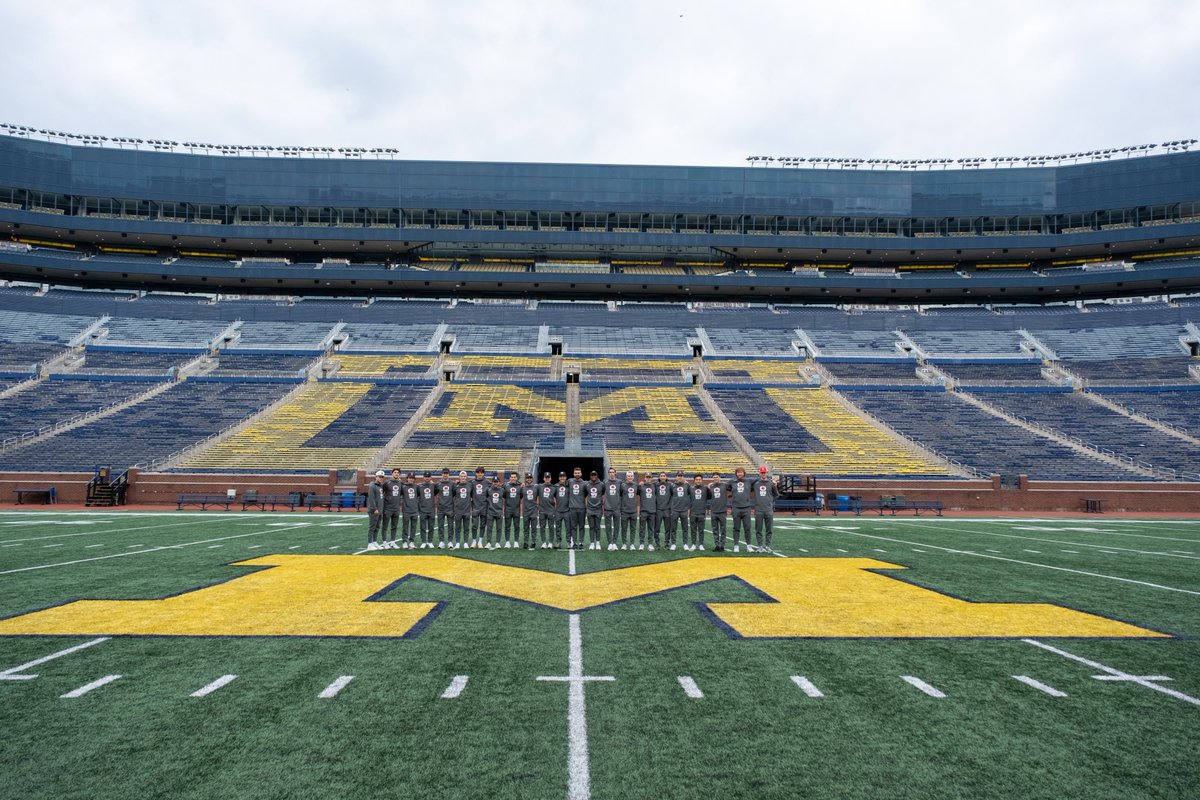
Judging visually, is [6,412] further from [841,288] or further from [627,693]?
[841,288]

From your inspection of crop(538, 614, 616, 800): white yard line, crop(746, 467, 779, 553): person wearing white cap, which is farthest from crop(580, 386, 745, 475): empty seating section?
crop(538, 614, 616, 800): white yard line

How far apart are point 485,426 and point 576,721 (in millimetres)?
27618

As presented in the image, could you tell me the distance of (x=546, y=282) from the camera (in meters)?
50.2

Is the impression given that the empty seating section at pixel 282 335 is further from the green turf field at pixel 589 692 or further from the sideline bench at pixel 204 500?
the green turf field at pixel 589 692

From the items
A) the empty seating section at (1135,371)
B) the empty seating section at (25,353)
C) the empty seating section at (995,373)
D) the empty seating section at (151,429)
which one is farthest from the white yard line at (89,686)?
the empty seating section at (1135,371)

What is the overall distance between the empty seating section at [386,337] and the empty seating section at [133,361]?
9.72 m

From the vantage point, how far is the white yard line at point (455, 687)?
5.40 metres

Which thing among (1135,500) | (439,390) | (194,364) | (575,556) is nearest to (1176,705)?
(575,556)

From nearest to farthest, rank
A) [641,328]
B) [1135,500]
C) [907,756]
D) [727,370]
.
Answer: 1. [907,756]
2. [1135,500]
3. [727,370]
4. [641,328]

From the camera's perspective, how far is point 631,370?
135 ft

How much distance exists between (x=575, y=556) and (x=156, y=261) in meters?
51.0

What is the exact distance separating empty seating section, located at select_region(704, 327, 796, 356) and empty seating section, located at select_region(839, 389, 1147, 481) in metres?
7.66

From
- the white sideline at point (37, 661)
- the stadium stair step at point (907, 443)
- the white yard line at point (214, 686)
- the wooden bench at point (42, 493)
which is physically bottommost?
the white yard line at point (214, 686)

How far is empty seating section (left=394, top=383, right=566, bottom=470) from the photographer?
28.2 m
